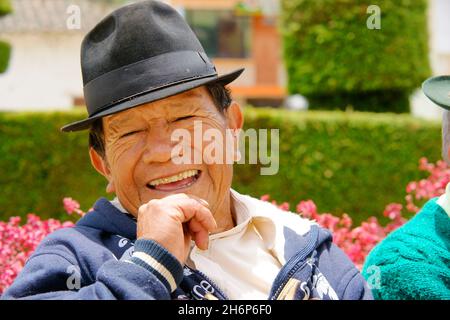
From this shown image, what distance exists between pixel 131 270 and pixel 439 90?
4.56ft

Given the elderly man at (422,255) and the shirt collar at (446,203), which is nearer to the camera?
the elderly man at (422,255)

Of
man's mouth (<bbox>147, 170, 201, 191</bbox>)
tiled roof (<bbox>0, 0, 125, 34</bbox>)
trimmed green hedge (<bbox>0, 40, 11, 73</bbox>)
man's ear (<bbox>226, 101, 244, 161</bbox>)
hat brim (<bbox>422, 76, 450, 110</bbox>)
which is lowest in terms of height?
tiled roof (<bbox>0, 0, 125, 34</bbox>)

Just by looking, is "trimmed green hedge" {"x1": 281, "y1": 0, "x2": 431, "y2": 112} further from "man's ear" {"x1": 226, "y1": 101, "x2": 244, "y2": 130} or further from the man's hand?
the man's hand

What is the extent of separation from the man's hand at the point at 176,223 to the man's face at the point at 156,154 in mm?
173

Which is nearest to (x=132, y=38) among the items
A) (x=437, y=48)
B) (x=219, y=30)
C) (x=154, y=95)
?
(x=154, y=95)

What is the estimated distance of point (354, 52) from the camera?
8.70 metres

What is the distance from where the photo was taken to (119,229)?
87.7 inches

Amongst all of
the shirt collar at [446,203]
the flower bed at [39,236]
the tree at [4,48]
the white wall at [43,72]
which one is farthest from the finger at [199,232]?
the white wall at [43,72]

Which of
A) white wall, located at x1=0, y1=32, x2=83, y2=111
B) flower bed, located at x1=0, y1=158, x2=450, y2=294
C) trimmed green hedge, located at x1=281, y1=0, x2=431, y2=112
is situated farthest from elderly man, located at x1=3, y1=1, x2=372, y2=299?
white wall, located at x1=0, y1=32, x2=83, y2=111

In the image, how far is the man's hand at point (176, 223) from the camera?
1908 millimetres

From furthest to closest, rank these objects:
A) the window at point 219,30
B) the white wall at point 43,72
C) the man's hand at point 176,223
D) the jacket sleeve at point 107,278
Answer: the window at point 219,30, the white wall at point 43,72, the man's hand at point 176,223, the jacket sleeve at point 107,278

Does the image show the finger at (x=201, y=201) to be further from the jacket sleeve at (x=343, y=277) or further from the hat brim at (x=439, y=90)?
the hat brim at (x=439, y=90)

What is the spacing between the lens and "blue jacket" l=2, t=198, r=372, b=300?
1.81 meters
